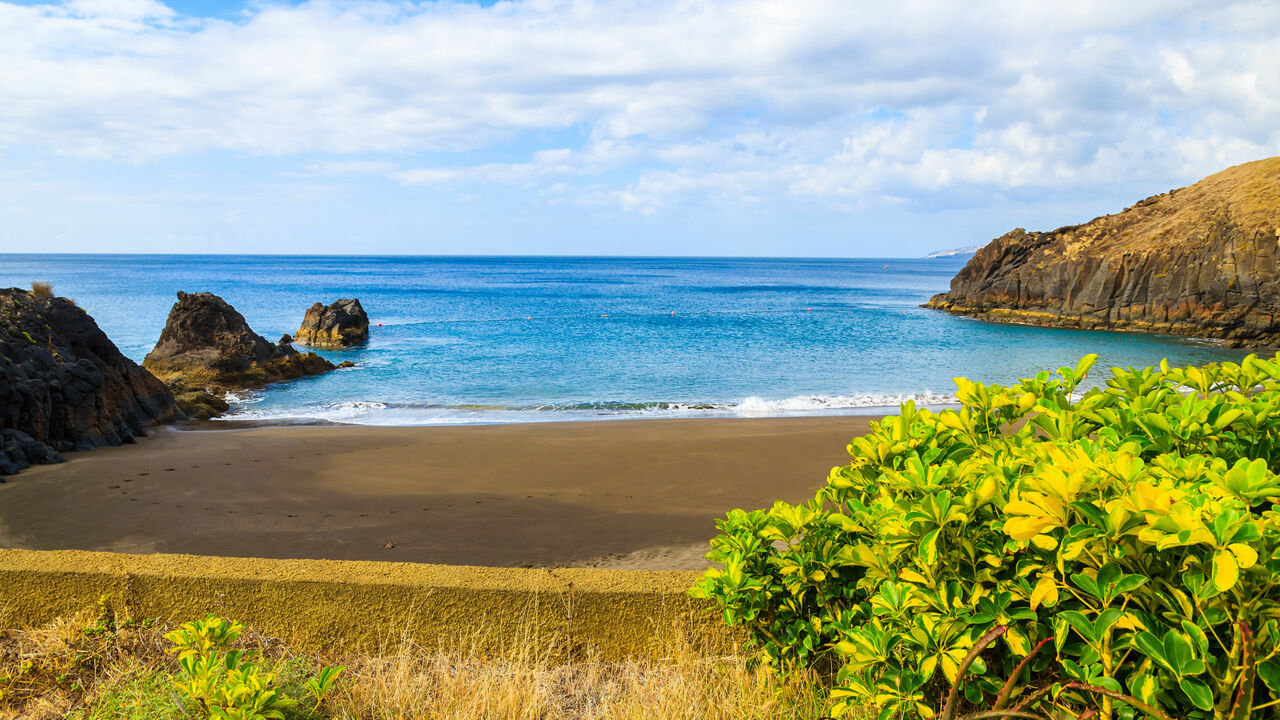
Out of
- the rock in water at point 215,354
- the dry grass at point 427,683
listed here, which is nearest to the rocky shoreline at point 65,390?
the rock in water at point 215,354

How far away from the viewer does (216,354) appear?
20.9m

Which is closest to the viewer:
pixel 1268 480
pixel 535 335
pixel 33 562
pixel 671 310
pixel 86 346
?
pixel 1268 480

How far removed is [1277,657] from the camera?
5.41ft

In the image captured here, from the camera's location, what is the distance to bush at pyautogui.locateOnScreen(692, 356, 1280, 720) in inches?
64.3

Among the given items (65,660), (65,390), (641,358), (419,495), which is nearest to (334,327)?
(641,358)

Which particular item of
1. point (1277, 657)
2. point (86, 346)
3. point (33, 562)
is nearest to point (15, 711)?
point (33, 562)

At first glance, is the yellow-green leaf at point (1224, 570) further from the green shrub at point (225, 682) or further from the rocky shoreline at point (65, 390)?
the rocky shoreline at point (65, 390)

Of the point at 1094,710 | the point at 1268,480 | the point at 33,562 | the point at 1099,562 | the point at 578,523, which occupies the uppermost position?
the point at 1268,480

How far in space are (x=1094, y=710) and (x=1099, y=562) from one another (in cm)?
42

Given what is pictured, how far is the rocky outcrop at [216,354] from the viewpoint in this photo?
20.3 metres

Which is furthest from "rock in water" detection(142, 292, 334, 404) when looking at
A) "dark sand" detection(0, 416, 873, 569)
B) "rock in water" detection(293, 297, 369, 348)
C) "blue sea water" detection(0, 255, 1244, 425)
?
"dark sand" detection(0, 416, 873, 569)

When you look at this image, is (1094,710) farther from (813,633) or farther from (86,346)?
(86,346)

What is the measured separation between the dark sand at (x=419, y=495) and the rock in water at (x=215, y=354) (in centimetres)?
873

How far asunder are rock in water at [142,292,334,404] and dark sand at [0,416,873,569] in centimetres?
873
